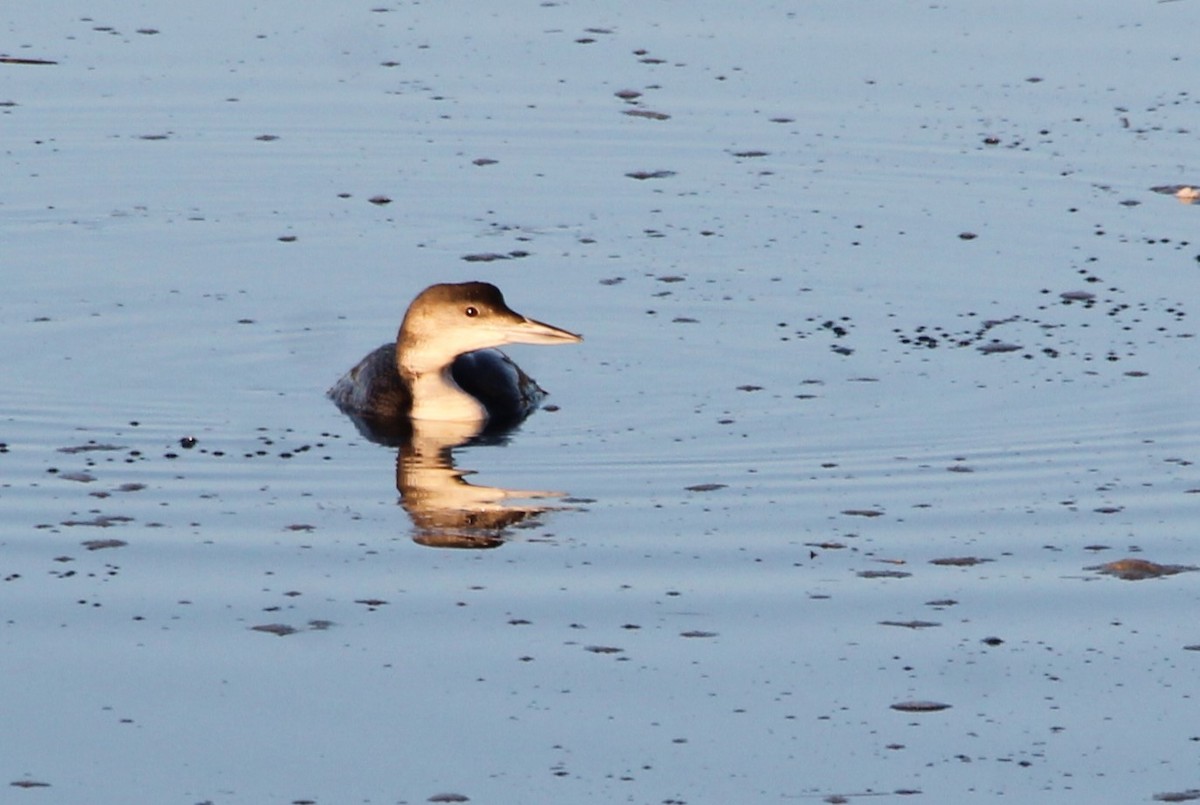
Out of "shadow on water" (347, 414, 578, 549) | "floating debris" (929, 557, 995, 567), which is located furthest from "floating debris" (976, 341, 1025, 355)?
"floating debris" (929, 557, 995, 567)

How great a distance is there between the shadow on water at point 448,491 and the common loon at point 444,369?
0.31 feet

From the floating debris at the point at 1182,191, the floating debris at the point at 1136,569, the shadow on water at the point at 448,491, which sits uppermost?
the floating debris at the point at 1182,191

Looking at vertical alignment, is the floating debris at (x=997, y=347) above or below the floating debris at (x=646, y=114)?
below

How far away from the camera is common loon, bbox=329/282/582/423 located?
13.0 metres

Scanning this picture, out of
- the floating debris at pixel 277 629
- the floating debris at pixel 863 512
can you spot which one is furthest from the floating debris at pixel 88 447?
the floating debris at pixel 863 512

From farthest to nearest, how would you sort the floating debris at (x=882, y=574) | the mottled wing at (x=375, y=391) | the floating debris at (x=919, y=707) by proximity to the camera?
the mottled wing at (x=375, y=391), the floating debris at (x=882, y=574), the floating debris at (x=919, y=707)

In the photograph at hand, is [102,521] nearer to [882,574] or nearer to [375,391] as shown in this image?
[375,391]

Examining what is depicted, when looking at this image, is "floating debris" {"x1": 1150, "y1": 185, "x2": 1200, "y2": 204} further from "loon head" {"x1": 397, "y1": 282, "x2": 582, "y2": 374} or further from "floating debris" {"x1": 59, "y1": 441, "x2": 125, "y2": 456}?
"floating debris" {"x1": 59, "y1": 441, "x2": 125, "y2": 456}

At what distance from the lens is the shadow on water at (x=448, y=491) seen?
35.0 ft

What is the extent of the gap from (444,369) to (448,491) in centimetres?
196

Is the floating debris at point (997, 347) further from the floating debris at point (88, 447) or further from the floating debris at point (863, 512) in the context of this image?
the floating debris at point (88, 447)

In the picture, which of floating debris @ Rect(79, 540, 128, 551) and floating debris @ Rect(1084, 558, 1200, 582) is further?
floating debris @ Rect(79, 540, 128, 551)

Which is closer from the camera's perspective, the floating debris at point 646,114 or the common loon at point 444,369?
the common loon at point 444,369

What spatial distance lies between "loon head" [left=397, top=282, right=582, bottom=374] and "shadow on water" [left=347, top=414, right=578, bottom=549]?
420 mm
